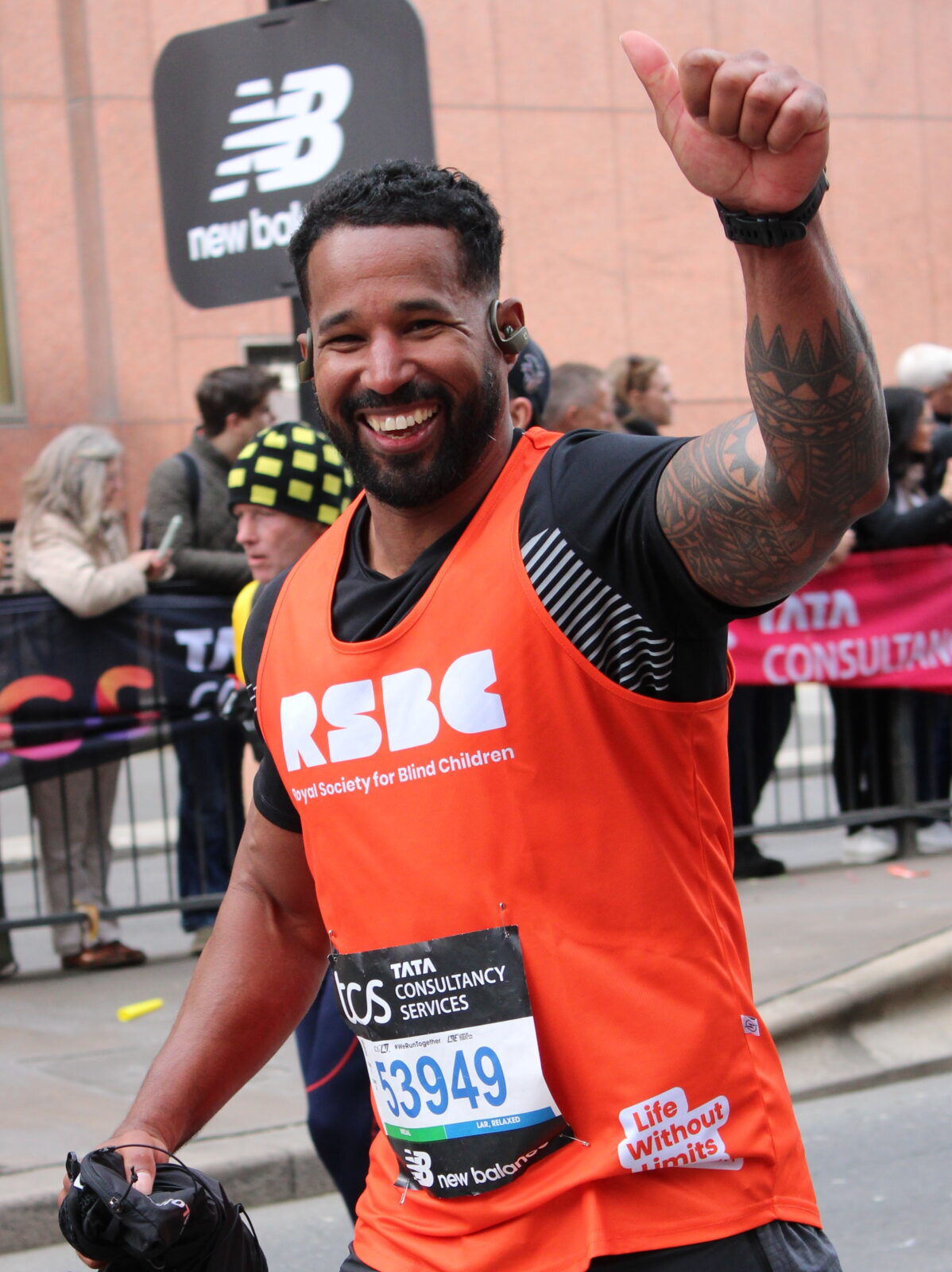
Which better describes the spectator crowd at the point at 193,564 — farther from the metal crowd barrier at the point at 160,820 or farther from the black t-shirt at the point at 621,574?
the black t-shirt at the point at 621,574

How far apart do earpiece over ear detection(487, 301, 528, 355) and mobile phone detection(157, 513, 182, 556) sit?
17.1 feet

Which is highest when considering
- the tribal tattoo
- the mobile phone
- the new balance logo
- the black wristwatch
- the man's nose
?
the new balance logo

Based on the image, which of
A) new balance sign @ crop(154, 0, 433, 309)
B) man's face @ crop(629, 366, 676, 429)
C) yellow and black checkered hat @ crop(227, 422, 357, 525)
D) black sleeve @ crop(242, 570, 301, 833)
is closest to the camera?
black sleeve @ crop(242, 570, 301, 833)

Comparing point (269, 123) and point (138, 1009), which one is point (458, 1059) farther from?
point (138, 1009)

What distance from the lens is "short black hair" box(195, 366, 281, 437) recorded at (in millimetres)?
7453

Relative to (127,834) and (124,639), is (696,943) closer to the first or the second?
(124,639)

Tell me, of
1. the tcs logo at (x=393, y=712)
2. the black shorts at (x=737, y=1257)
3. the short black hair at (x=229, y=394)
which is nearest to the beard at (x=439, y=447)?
the tcs logo at (x=393, y=712)

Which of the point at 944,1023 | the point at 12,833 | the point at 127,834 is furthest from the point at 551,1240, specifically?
the point at 127,834

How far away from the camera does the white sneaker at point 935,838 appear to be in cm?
894

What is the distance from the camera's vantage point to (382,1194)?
7.14 feet

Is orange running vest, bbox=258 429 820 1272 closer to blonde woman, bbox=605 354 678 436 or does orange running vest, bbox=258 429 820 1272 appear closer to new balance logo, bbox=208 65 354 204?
new balance logo, bbox=208 65 354 204

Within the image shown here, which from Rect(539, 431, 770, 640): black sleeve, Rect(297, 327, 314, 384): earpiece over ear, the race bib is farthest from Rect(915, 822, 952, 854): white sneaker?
Rect(539, 431, 770, 640): black sleeve

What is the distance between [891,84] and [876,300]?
259 centimetres

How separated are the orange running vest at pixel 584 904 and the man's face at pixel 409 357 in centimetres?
14
